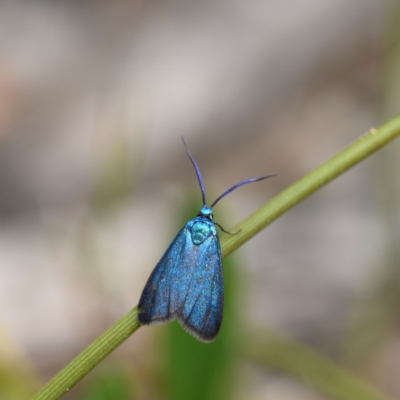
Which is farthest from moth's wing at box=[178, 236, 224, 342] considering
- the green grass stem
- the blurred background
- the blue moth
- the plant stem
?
the blurred background

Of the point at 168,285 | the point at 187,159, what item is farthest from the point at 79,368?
the point at 187,159

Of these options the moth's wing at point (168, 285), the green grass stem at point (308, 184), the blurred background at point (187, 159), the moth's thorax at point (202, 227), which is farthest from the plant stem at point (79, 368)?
the blurred background at point (187, 159)

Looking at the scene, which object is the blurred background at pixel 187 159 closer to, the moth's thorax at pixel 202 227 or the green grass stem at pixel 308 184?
the moth's thorax at pixel 202 227

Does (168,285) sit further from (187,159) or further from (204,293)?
(187,159)

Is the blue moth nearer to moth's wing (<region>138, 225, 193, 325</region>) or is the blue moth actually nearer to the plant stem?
moth's wing (<region>138, 225, 193, 325</region>)

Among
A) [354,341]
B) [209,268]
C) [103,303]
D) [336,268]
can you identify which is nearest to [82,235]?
[103,303]

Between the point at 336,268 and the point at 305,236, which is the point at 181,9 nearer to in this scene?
the point at 305,236
